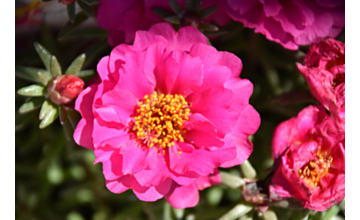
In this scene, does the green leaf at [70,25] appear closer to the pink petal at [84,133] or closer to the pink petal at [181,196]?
the pink petal at [84,133]

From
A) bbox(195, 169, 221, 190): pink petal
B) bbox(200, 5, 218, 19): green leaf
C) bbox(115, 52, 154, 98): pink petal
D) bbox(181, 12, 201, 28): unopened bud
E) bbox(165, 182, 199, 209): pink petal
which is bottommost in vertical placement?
bbox(165, 182, 199, 209): pink petal

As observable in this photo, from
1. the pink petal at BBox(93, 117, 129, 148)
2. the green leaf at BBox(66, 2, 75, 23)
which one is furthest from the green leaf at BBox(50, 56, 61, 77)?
the pink petal at BBox(93, 117, 129, 148)

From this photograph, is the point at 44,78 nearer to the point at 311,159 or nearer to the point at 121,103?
the point at 121,103

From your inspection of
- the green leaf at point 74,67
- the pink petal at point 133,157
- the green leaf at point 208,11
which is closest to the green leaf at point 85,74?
the green leaf at point 74,67

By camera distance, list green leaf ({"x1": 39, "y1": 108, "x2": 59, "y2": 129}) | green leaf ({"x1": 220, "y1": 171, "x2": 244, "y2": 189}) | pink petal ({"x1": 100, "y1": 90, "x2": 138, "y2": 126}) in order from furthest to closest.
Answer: green leaf ({"x1": 220, "y1": 171, "x2": 244, "y2": 189}) → green leaf ({"x1": 39, "y1": 108, "x2": 59, "y2": 129}) → pink petal ({"x1": 100, "y1": 90, "x2": 138, "y2": 126})

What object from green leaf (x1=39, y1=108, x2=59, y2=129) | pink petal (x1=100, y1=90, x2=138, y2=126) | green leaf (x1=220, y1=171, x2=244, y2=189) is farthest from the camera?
green leaf (x1=220, y1=171, x2=244, y2=189)

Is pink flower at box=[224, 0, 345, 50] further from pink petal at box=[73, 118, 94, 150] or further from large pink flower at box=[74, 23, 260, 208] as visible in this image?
pink petal at box=[73, 118, 94, 150]

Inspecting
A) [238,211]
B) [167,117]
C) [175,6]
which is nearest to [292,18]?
[175,6]
